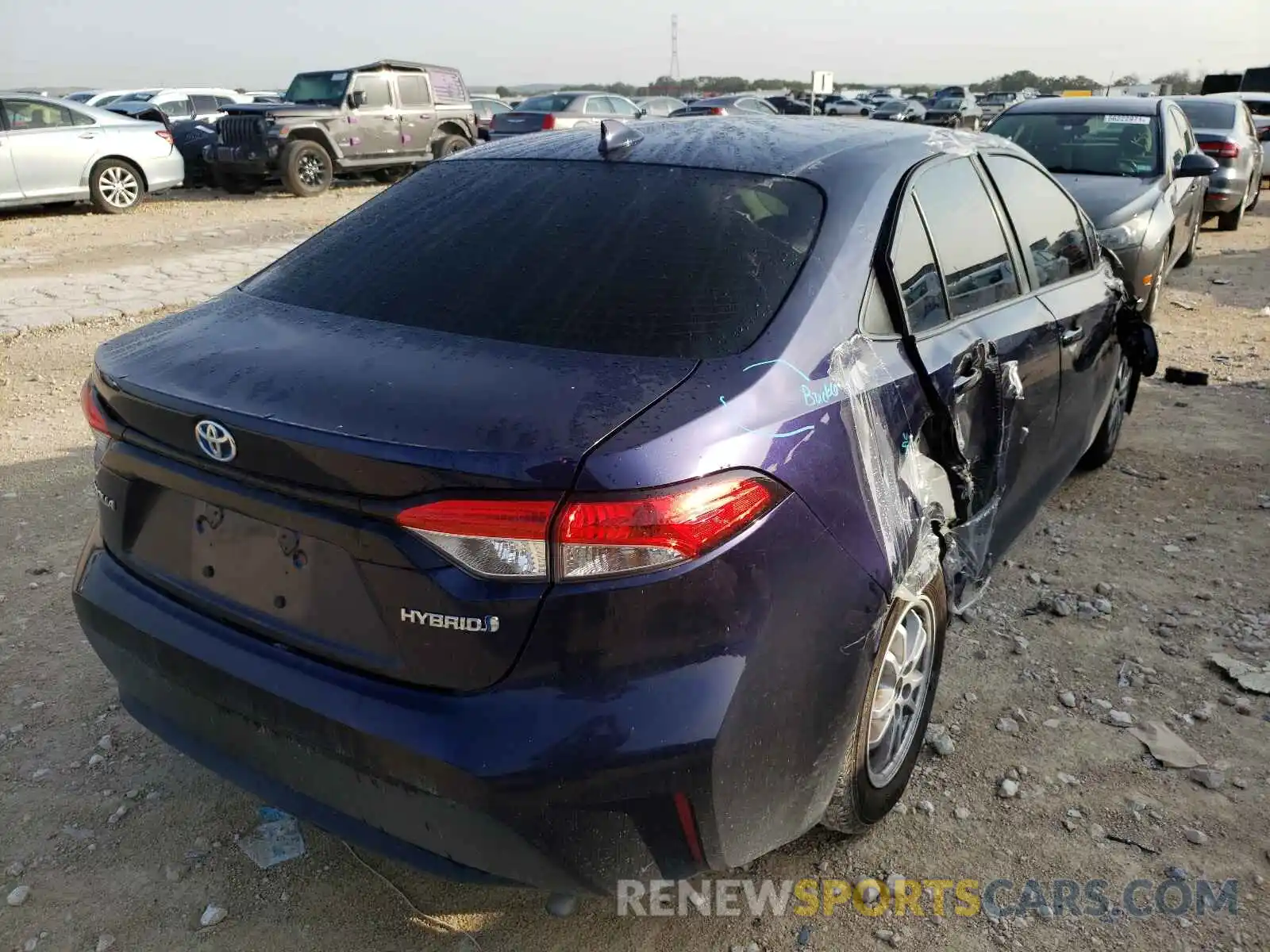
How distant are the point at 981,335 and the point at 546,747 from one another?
1756 mm

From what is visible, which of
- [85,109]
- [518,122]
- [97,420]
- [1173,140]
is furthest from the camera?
[518,122]

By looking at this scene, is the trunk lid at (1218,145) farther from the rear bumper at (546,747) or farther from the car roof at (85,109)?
the car roof at (85,109)

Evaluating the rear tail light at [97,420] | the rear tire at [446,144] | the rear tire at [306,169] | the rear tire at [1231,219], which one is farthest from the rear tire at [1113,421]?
the rear tire at [446,144]

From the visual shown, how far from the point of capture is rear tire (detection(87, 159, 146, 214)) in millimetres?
12852

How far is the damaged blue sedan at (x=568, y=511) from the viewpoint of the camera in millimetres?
1706

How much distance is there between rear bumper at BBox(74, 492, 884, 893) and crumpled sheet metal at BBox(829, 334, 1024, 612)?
0.72ft

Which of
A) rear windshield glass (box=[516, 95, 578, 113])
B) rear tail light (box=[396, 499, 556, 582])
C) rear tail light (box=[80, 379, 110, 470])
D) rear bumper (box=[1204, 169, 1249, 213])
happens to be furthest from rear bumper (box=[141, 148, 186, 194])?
rear tail light (box=[396, 499, 556, 582])

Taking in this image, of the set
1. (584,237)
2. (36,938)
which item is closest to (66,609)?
(36,938)

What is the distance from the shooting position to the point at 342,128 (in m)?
15.4

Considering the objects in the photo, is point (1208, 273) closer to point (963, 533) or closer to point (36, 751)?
point (963, 533)

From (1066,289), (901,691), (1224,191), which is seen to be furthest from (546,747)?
(1224,191)

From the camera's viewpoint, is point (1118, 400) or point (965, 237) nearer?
point (965, 237)

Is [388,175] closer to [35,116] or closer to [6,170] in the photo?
[35,116]

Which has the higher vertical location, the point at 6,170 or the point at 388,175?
the point at 6,170
